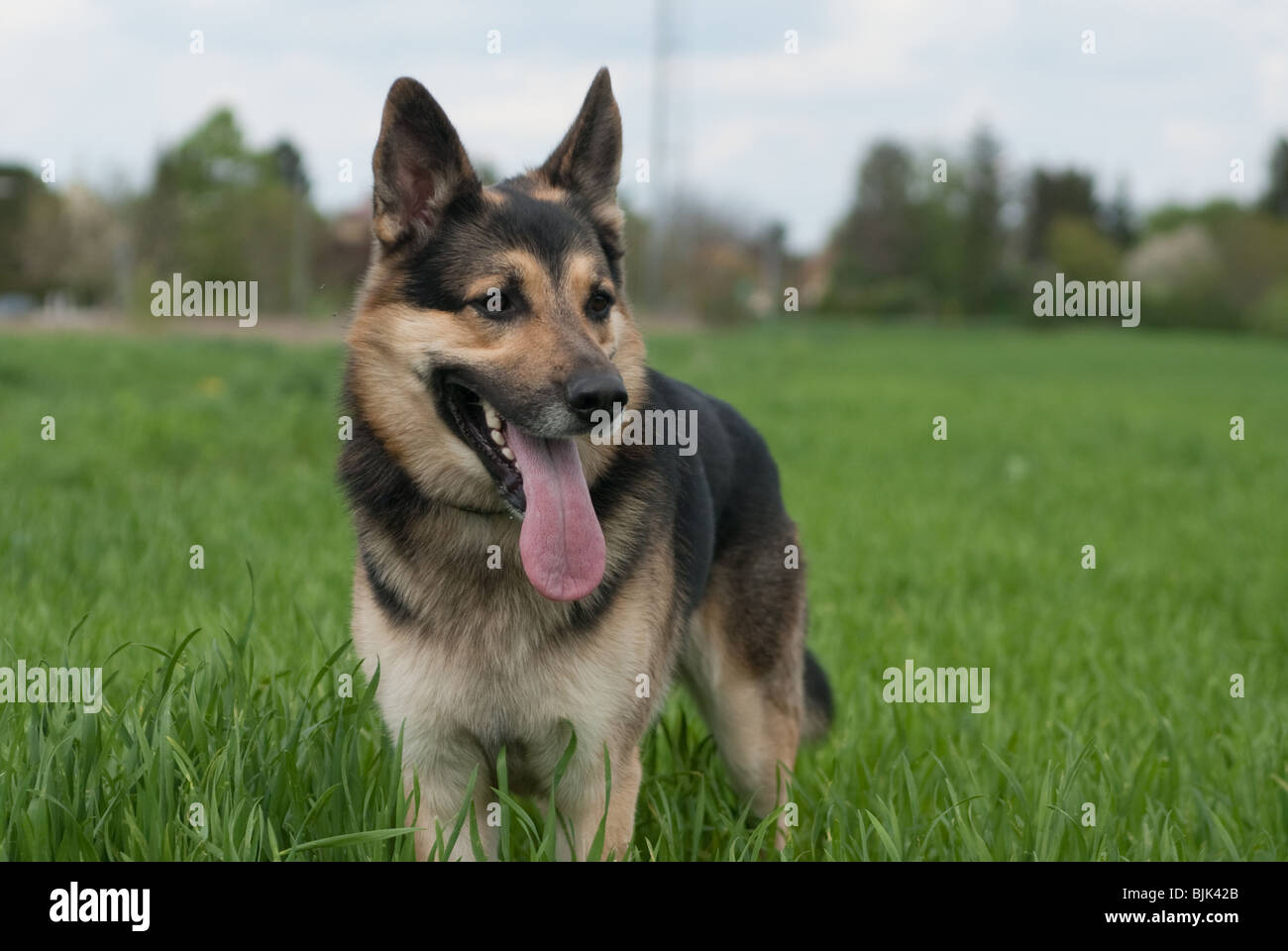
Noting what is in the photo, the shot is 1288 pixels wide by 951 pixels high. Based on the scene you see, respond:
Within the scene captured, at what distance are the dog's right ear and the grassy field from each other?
0.51 m

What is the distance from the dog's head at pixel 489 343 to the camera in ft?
9.16

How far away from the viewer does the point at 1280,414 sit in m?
18.3

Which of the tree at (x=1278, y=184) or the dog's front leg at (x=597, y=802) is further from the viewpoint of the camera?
the tree at (x=1278, y=184)

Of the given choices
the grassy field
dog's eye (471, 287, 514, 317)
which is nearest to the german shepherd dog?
dog's eye (471, 287, 514, 317)

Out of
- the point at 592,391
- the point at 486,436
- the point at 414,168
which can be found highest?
the point at 414,168

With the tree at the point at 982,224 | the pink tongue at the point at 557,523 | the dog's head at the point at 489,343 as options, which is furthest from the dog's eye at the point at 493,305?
the tree at the point at 982,224

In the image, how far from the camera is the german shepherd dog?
284cm

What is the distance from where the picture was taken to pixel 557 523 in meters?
2.81

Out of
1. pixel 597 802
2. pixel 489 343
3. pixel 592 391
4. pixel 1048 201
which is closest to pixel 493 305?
pixel 489 343

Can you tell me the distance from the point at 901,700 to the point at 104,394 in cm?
1246

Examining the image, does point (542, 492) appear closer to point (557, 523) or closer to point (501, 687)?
point (557, 523)

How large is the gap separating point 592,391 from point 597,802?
3.56 feet

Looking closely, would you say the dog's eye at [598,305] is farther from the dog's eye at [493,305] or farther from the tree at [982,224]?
the tree at [982,224]

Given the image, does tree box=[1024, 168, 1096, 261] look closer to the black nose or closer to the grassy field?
the grassy field
